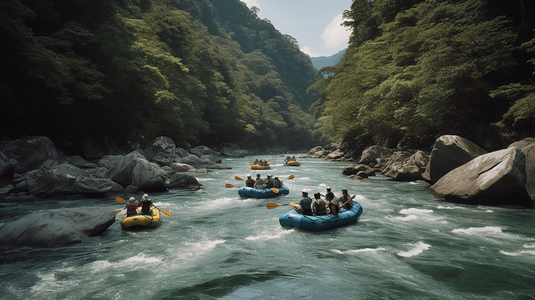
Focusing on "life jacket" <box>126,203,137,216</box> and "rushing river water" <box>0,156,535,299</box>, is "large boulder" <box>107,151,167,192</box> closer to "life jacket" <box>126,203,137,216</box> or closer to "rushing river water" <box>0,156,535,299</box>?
"rushing river water" <box>0,156,535,299</box>

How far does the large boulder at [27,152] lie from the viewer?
13312 millimetres

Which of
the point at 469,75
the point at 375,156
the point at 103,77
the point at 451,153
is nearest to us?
the point at 451,153

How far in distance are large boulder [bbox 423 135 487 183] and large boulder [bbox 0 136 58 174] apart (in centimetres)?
1820

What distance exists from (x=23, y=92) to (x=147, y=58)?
1280cm

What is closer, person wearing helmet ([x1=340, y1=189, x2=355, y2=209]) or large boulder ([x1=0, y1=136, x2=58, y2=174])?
person wearing helmet ([x1=340, y1=189, x2=355, y2=209])

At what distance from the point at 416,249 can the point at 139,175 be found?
11.7 meters

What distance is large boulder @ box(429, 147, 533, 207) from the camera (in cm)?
946

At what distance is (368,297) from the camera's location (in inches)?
190

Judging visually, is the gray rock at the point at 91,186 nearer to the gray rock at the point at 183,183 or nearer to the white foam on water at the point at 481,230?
the gray rock at the point at 183,183

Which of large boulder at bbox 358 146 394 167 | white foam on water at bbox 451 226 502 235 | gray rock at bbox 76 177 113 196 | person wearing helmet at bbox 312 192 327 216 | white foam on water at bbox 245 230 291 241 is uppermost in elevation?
large boulder at bbox 358 146 394 167

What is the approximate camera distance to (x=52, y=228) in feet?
23.6

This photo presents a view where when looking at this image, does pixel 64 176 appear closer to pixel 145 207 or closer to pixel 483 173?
pixel 145 207

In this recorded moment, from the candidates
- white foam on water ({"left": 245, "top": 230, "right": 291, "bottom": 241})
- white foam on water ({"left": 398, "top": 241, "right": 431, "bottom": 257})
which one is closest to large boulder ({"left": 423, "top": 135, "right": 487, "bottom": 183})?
white foam on water ({"left": 398, "top": 241, "right": 431, "bottom": 257})

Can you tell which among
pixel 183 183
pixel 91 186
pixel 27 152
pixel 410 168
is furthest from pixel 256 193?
pixel 27 152
